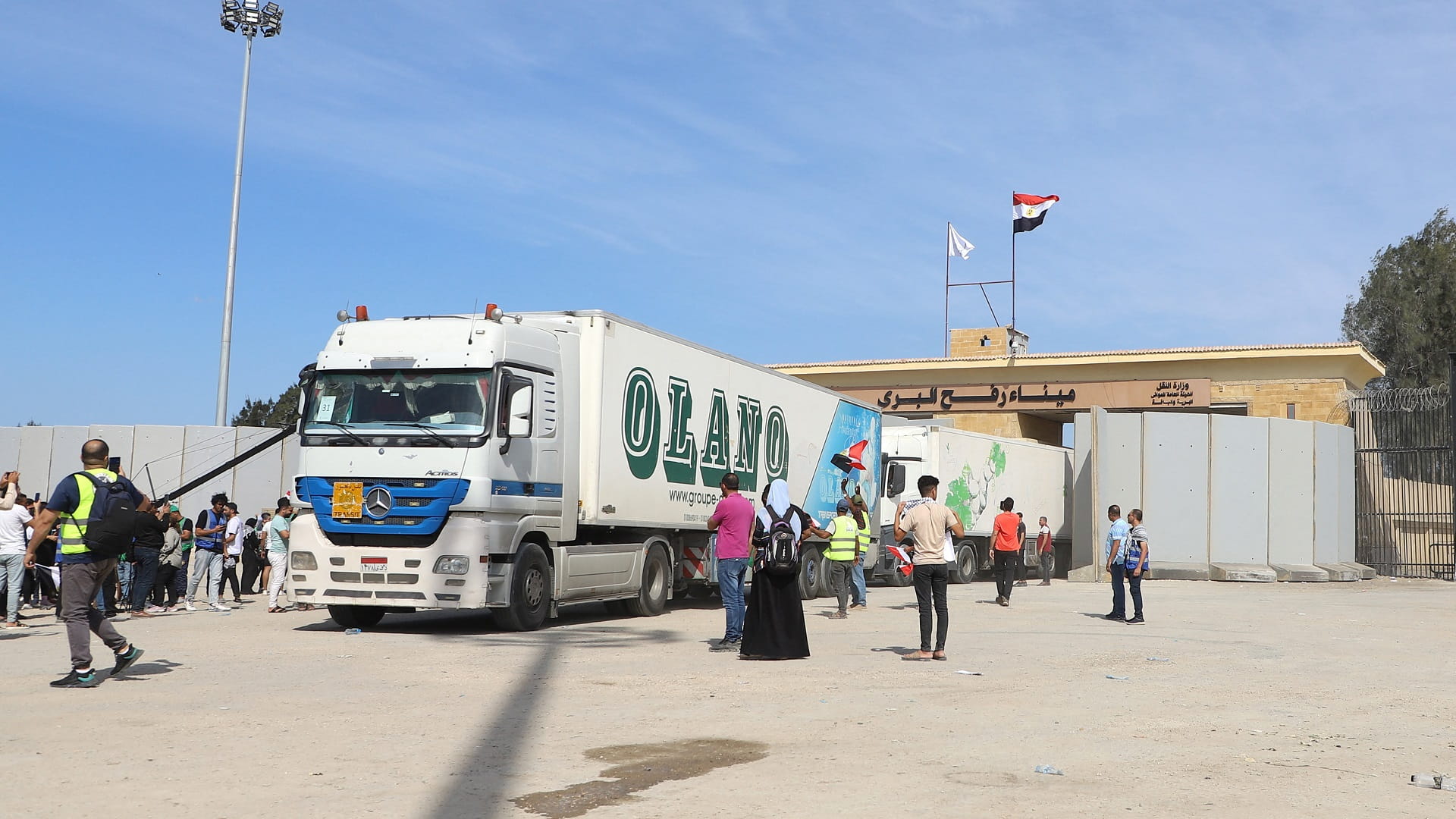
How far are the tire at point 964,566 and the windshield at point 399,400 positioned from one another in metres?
17.6

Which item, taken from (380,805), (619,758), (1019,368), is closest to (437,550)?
(619,758)

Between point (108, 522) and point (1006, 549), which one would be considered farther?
point (1006, 549)

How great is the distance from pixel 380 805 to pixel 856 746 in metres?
2.79

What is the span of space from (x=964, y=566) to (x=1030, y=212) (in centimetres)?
2349

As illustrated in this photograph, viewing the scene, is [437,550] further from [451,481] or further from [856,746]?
[856,746]

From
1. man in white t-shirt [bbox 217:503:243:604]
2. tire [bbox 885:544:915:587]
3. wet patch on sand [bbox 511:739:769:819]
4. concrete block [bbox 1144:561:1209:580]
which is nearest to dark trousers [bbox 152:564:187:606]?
man in white t-shirt [bbox 217:503:243:604]

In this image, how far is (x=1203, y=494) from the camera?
30.3 m

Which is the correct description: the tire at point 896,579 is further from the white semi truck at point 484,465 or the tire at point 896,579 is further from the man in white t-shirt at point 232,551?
the man in white t-shirt at point 232,551

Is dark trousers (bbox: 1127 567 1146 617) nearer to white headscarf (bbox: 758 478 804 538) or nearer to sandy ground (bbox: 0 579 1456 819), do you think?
sandy ground (bbox: 0 579 1456 819)

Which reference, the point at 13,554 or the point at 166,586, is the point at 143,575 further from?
the point at 13,554

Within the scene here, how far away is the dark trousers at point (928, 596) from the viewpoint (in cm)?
1200

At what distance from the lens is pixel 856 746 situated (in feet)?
24.1

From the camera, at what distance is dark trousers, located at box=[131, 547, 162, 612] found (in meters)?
16.6

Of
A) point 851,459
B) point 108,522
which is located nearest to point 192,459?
point 851,459
